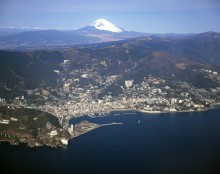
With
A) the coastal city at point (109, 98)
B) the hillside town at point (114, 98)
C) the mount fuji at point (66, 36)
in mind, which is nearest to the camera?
the coastal city at point (109, 98)

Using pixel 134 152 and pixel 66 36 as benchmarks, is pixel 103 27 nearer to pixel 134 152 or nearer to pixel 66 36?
pixel 66 36

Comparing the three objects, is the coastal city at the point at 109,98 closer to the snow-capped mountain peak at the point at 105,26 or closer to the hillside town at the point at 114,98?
the hillside town at the point at 114,98

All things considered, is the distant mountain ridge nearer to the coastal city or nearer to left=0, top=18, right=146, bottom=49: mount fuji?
left=0, top=18, right=146, bottom=49: mount fuji

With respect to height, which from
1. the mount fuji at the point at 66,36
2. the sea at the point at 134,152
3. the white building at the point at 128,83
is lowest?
the sea at the point at 134,152

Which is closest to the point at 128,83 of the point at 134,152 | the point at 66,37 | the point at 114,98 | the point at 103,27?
the point at 114,98

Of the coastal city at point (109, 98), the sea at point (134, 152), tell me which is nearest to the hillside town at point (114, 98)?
the coastal city at point (109, 98)

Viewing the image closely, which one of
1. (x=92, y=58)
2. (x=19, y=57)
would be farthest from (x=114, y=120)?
(x=92, y=58)
